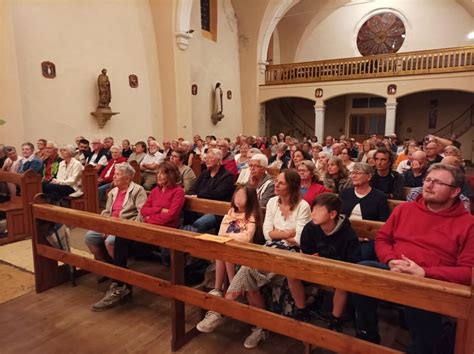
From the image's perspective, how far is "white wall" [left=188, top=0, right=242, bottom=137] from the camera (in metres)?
12.0

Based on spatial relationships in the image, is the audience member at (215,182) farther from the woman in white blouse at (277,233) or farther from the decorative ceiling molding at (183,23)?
the decorative ceiling molding at (183,23)

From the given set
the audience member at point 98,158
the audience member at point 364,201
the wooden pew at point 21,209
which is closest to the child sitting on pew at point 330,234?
the audience member at point 364,201

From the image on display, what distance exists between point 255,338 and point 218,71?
12015 mm

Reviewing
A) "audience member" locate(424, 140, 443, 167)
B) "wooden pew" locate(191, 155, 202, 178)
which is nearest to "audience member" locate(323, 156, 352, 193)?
"audience member" locate(424, 140, 443, 167)

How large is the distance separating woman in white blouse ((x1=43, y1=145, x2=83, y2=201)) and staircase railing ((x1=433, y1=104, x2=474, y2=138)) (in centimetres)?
1454

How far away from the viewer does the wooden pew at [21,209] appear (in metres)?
4.25

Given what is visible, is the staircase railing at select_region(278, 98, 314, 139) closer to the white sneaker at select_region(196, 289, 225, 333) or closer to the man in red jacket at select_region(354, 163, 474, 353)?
the man in red jacket at select_region(354, 163, 474, 353)

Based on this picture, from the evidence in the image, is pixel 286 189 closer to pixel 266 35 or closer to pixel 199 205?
pixel 199 205

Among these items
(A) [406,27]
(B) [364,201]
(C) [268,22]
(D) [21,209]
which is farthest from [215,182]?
(A) [406,27]

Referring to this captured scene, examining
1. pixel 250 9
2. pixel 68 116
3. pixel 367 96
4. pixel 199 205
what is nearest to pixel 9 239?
pixel 199 205

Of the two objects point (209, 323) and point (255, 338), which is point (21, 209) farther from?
point (255, 338)

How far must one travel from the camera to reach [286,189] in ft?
8.34

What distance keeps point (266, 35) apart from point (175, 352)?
1380 centimetres

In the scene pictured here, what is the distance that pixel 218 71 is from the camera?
13172 mm
